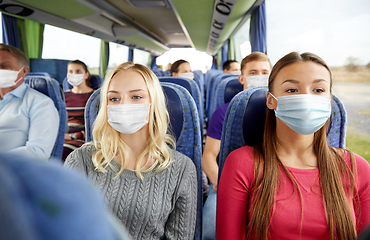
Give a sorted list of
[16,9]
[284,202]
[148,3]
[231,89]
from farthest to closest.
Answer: [148,3] → [16,9] → [231,89] → [284,202]

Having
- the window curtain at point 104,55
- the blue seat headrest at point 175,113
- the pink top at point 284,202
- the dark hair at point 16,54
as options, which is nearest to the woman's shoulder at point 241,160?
the pink top at point 284,202

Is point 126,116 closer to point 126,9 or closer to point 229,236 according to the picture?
point 229,236

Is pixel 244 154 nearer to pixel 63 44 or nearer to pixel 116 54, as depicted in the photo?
pixel 63 44

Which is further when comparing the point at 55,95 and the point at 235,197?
the point at 55,95

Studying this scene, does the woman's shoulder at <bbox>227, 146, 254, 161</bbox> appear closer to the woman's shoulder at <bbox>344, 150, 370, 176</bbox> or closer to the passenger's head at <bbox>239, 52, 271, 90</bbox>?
the woman's shoulder at <bbox>344, 150, 370, 176</bbox>

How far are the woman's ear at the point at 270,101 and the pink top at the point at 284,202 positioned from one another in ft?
0.78

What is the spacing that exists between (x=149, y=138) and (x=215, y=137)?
2.89ft

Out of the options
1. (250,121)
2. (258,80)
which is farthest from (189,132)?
(258,80)

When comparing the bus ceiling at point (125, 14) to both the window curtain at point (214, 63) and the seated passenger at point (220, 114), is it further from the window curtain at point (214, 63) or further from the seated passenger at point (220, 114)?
the window curtain at point (214, 63)

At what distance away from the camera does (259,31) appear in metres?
5.79

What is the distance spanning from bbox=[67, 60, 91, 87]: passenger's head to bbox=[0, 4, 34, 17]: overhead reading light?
260cm

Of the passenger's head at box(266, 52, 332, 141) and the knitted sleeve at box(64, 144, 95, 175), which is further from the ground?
the passenger's head at box(266, 52, 332, 141)

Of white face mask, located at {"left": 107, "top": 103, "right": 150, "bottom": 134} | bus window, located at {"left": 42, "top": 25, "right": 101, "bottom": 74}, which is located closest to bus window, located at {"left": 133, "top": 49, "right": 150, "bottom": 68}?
bus window, located at {"left": 42, "top": 25, "right": 101, "bottom": 74}

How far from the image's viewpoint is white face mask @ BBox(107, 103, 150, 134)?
1264 millimetres
